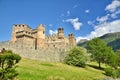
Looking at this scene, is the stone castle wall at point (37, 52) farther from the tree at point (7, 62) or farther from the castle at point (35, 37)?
the tree at point (7, 62)

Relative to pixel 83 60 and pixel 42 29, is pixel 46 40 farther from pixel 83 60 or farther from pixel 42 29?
pixel 83 60

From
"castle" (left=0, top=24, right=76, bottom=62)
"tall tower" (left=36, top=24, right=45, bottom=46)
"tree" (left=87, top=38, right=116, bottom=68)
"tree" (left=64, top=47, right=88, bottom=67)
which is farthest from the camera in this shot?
"tall tower" (left=36, top=24, right=45, bottom=46)

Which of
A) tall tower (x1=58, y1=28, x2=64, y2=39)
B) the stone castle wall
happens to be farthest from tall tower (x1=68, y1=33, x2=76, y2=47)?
the stone castle wall

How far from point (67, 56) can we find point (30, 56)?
42.1ft

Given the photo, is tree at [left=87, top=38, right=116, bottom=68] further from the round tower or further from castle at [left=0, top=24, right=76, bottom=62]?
the round tower

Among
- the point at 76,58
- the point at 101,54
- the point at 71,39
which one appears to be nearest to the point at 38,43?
the point at 71,39

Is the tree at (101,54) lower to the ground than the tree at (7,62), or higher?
higher

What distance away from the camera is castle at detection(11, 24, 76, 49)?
101594 mm

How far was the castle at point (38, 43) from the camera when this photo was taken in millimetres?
78625

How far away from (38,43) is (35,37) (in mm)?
3571

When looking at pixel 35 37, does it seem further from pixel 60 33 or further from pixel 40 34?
pixel 60 33

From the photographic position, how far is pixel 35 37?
106 m

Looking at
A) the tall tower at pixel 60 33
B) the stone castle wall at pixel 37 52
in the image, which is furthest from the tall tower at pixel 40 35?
the stone castle wall at pixel 37 52

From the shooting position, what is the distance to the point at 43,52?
269ft
